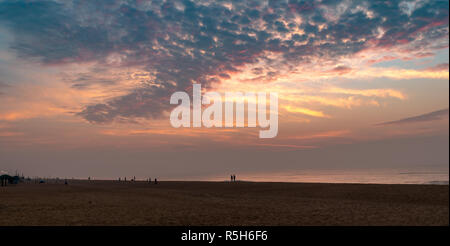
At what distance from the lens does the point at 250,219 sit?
19.4 meters

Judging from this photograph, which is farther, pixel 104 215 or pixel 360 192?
pixel 360 192

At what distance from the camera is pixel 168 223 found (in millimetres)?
18047
